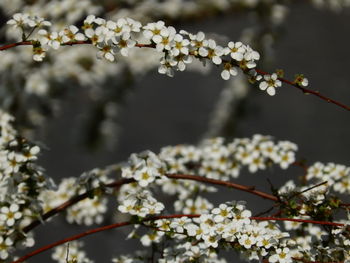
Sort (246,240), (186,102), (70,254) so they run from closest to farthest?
(246,240) → (70,254) → (186,102)

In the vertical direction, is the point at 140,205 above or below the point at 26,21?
below

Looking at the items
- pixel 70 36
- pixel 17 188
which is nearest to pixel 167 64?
pixel 70 36

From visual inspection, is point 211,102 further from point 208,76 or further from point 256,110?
point 256,110

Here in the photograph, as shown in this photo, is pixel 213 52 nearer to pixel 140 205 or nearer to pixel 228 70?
pixel 228 70

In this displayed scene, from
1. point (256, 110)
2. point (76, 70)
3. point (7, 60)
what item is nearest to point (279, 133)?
point (256, 110)

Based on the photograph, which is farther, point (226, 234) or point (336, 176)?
point (336, 176)

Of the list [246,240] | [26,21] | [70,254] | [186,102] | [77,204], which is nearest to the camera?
[246,240]

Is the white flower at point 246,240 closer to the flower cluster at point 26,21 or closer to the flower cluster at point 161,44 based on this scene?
the flower cluster at point 161,44

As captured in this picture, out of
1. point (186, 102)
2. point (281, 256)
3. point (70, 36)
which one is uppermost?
point (186, 102)

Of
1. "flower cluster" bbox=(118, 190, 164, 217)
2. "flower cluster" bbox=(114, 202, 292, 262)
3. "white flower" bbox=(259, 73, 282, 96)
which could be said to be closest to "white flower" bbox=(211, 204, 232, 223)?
"flower cluster" bbox=(114, 202, 292, 262)

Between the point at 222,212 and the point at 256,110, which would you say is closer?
the point at 222,212
